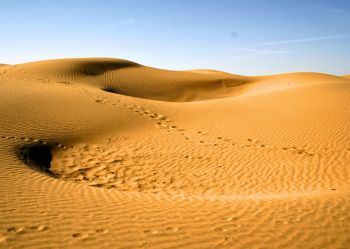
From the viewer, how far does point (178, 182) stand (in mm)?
8133

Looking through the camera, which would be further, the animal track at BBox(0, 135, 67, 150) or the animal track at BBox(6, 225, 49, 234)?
the animal track at BBox(0, 135, 67, 150)

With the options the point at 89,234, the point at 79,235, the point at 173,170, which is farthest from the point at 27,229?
the point at 173,170

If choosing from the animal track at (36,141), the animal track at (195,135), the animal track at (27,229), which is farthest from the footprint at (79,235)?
the animal track at (195,135)

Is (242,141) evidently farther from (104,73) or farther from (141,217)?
(104,73)

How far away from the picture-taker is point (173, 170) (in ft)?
29.4

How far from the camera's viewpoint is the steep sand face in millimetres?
4496

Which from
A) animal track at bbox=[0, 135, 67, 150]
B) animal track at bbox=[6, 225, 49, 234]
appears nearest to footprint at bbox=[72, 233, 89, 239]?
animal track at bbox=[6, 225, 49, 234]

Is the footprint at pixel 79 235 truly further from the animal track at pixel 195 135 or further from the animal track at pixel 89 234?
the animal track at pixel 195 135

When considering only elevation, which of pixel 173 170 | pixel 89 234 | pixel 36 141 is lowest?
pixel 173 170

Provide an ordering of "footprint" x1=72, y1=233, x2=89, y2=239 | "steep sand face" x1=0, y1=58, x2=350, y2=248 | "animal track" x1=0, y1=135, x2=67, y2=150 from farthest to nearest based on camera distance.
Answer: "animal track" x1=0, y1=135, x2=67, y2=150 → "steep sand face" x1=0, y1=58, x2=350, y2=248 → "footprint" x1=72, y1=233, x2=89, y2=239

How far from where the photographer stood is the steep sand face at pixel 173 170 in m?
4.50

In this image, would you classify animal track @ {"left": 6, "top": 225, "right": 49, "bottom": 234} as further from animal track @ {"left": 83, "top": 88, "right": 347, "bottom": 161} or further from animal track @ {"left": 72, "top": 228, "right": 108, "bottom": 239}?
animal track @ {"left": 83, "top": 88, "right": 347, "bottom": 161}

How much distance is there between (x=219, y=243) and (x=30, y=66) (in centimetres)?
2823

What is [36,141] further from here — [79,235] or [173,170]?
[79,235]
